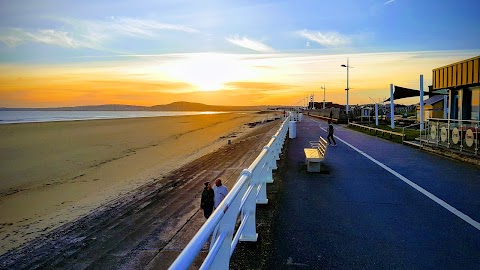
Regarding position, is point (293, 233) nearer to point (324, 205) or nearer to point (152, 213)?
point (324, 205)

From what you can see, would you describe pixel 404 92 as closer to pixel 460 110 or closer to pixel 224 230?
pixel 460 110

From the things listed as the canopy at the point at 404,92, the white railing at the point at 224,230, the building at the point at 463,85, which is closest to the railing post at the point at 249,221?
the white railing at the point at 224,230

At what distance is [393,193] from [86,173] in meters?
15.6

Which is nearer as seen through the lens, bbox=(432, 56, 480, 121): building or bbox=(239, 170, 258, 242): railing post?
bbox=(239, 170, 258, 242): railing post

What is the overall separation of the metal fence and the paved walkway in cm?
172

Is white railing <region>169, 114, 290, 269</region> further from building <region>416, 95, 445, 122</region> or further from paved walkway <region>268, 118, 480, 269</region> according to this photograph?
building <region>416, 95, 445, 122</region>

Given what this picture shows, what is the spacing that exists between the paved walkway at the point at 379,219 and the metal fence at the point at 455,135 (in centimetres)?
172

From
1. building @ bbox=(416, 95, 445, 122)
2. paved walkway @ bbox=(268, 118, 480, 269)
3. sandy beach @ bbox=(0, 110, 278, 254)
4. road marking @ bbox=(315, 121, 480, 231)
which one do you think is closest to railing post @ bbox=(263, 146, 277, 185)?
paved walkway @ bbox=(268, 118, 480, 269)

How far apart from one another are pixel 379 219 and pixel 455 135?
10040 mm

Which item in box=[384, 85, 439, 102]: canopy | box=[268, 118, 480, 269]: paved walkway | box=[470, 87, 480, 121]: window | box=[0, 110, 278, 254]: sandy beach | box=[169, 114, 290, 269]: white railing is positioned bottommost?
box=[0, 110, 278, 254]: sandy beach

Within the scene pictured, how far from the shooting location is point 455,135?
47.1ft

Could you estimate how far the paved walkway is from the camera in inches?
186

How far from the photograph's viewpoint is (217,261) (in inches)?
122

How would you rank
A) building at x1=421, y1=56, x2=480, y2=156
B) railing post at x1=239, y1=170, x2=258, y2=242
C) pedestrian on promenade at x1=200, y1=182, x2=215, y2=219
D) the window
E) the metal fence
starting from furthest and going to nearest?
the window, building at x1=421, y1=56, x2=480, y2=156, the metal fence, pedestrian on promenade at x1=200, y1=182, x2=215, y2=219, railing post at x1=239, y1=170, x2=258, y2=242
